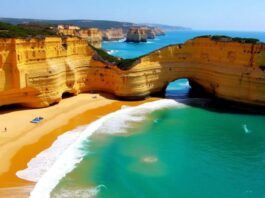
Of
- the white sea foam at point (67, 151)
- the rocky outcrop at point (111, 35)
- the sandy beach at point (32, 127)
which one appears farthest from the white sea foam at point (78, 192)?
the rocky outcrop at point (111, 35)

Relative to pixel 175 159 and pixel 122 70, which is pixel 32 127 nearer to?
pixel 175 159

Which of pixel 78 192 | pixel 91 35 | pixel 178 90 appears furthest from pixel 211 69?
pixel 91 35

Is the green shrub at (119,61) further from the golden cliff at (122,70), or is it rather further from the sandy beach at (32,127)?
the sandy beach at (32,127)

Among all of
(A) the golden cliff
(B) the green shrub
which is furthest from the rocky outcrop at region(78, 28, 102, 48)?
(A) the golden cliff

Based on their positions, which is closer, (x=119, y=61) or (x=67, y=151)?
(x=67, y=151)

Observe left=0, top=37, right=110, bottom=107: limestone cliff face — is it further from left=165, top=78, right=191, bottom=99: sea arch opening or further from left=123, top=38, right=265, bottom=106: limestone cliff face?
left=165, top=78, right=191, bottom=99: sea arch opening

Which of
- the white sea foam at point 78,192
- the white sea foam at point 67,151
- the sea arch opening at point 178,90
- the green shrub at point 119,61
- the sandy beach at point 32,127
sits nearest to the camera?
the white sea foam at point 78,192

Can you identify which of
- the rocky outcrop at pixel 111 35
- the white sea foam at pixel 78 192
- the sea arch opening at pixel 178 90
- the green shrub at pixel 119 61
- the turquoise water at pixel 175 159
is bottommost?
the white sea foam at pixel 78 192
